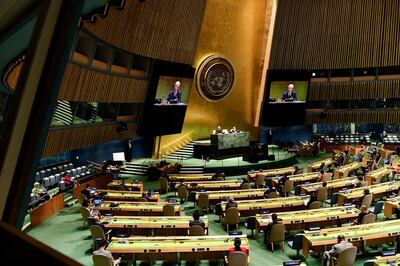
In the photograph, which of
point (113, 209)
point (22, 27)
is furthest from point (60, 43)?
point (113, 209)

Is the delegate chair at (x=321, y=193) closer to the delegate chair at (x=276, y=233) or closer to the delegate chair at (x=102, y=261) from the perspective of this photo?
the delegate chair at (x=276, y=233)

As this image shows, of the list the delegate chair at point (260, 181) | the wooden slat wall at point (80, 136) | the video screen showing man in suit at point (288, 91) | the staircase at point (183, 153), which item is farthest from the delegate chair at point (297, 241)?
the video screen showing man in suit at point (288, 91)

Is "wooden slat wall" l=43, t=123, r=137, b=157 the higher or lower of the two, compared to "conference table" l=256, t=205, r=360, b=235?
higher

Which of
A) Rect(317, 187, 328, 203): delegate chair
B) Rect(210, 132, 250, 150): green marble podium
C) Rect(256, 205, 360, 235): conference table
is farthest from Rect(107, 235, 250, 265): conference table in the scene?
Rect(210, 132, 250, 150): green marble podium

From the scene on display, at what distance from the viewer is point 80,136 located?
15422 millimetres

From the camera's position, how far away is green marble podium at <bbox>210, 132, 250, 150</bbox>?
21.2 metres

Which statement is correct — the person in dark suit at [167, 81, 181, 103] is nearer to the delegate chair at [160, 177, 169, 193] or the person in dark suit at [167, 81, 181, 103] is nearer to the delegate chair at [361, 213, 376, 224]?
the delegate chair at [160, 177, 169, 193]

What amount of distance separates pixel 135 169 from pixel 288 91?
1116cm

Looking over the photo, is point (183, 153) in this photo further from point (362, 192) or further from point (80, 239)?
point (80, 239)

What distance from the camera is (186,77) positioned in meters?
21.5

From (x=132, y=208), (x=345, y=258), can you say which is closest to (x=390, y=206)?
(x=345, y=258)

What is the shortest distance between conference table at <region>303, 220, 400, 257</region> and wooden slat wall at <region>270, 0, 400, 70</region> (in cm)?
1688

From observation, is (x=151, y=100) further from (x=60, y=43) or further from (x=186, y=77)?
(x=60, y=43)

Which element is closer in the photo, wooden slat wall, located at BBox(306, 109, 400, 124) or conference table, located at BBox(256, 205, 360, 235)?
conference table, located at BBox(256, 205, 360, 235)
